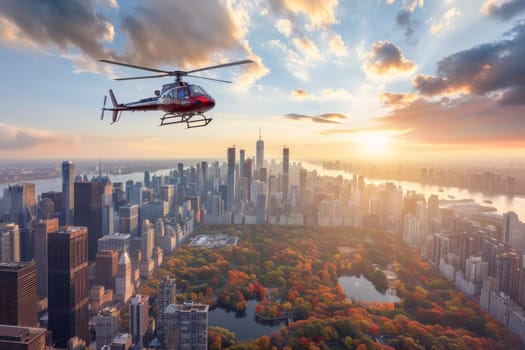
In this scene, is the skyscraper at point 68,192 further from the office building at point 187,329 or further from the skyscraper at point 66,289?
the office building at point 187,329

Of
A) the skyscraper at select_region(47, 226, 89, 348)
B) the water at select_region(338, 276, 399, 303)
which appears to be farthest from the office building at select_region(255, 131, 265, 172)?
the skyscraper at select_region(47, 226, 89, 348)

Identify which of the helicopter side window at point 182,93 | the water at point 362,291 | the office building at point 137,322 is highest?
the helicopter side window at point 182,93

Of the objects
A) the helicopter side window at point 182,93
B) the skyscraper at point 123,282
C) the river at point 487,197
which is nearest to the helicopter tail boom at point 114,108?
the helicopter side window at point 182,93

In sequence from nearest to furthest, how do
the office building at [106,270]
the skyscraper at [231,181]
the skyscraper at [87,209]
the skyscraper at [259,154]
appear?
the office building at [106,270] < the skyscraper at [87,209] < the skyscraper at [231,181] < the skyscraper at [259,154]

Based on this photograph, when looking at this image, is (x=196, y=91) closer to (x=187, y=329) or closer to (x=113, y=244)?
(x=187, y=329)

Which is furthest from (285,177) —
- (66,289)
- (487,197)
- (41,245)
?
(66,289)

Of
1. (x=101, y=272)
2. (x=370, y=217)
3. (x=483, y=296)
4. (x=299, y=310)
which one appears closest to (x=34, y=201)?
(x=101, y=272)

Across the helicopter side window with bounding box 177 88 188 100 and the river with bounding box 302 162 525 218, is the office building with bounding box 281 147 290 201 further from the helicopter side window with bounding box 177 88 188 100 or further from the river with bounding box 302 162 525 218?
the helicopter side window with bounding box 177 88 188 100

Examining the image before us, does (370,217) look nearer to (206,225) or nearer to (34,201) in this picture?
(206,225)
